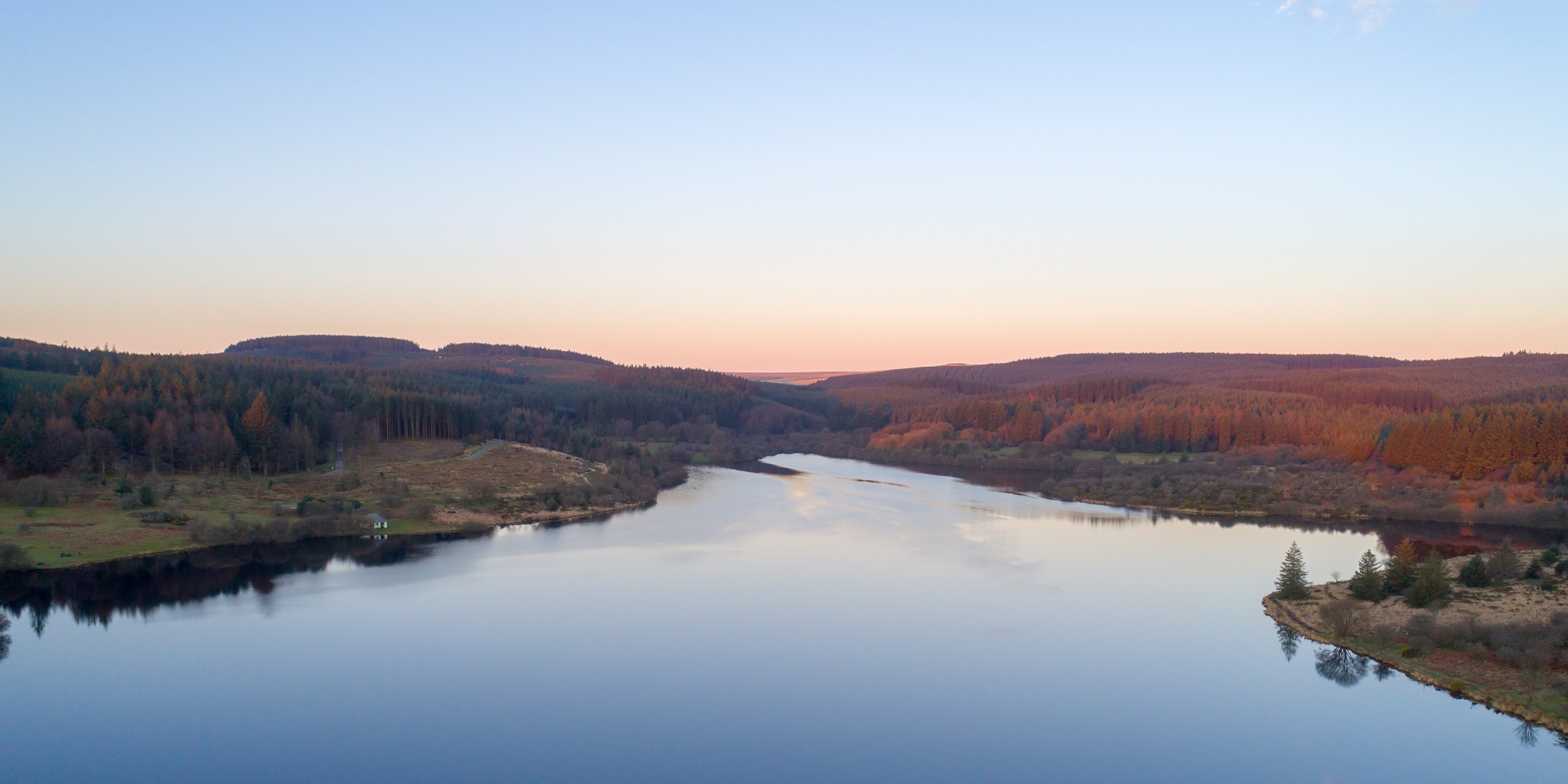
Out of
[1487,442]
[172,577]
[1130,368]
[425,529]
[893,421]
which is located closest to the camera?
[172,577]

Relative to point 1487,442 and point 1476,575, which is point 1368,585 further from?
point 1487,442

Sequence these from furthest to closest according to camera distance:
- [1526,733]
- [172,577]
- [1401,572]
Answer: [172,577] < [1401,572] < [1526,733]

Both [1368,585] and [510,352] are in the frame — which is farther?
[510,352]

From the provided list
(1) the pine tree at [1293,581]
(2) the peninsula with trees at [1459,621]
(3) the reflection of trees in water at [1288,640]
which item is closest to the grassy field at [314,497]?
(1) the pine tree at [1293,581]

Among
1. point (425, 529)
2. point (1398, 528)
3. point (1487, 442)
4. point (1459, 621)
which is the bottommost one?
point (1398, 528)

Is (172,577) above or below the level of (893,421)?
below

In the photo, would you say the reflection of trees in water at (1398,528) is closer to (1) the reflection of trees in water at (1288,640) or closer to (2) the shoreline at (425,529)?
(1) the reflection of trees in water at (1288,640)

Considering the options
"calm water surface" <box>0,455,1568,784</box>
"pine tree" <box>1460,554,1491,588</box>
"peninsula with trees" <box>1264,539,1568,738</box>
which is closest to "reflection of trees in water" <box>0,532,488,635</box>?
"calm water surface" <box>0,455,1568,784</box>

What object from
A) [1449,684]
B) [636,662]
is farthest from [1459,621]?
[636,662]
